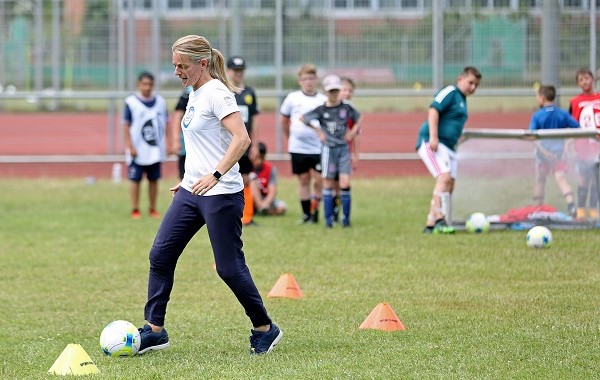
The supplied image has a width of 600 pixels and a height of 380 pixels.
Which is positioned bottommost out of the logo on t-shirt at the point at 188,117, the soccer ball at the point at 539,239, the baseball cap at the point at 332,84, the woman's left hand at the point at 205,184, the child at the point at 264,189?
the soccer ball at the point at 539,239

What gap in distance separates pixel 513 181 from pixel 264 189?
402 cm

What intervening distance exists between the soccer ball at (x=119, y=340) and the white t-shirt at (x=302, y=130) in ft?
26.1

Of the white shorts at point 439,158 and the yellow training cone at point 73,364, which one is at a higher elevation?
the white shorts at point 439,158

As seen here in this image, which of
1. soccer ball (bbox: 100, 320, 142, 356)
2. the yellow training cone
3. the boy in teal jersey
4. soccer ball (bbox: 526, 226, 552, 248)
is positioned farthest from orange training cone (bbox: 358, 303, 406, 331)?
the boy in teal jersey

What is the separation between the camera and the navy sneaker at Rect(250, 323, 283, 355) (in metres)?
7.09

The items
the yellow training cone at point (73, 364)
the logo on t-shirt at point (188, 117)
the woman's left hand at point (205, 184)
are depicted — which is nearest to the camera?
the yellow training cone at point (73, 364)

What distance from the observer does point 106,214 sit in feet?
53.2

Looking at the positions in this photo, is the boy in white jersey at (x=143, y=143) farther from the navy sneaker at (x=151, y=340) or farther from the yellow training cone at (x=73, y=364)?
the yellow training cone at (x=73, y=364)

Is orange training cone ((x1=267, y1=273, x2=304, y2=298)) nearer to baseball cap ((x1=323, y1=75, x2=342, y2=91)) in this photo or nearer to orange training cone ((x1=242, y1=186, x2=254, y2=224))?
baseball cap ((x1=323, y1=75, x2=342, y2=91))

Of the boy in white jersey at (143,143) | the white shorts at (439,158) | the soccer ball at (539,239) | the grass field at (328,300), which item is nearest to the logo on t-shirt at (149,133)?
the boy in white jersey at (143,143)

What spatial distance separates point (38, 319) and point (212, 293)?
1704 millimetres

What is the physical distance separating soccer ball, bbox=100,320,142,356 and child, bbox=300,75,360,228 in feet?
23.5

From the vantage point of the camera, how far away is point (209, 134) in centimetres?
693

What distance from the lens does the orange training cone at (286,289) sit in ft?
30.5
